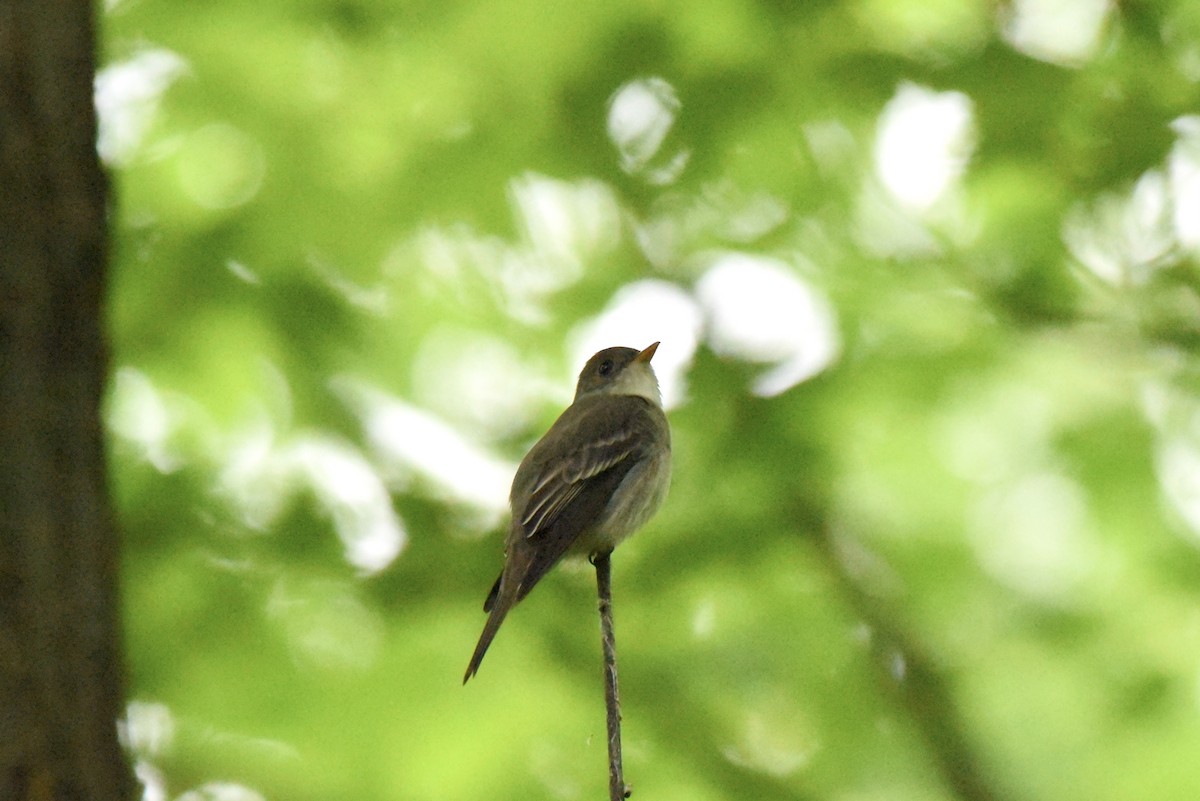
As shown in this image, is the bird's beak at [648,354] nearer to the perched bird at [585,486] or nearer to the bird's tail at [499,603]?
the perched bird at [585,486]

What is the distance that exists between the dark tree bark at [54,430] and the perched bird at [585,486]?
81.2 inches

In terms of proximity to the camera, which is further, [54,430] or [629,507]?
[629,507]

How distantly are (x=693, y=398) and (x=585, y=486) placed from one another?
76 centimetres

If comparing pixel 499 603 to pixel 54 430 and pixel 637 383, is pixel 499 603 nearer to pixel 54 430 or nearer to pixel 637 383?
pixel 54 430

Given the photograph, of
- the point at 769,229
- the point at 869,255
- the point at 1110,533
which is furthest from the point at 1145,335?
the point at 769,229

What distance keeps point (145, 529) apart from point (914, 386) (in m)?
3.50

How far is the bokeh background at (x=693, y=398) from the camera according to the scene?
5.45 meters

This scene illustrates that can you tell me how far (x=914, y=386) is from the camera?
227 inches

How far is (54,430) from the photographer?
2539 mm

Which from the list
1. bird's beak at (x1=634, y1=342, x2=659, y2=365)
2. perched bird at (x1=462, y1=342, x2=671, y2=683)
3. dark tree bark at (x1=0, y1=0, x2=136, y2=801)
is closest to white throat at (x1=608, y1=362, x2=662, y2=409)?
bird's beak at (x1=634, y1=342, x2=659, y2=365)

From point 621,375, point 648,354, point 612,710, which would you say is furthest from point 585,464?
point 612,710

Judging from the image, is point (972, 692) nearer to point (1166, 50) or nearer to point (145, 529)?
point (1166, 50)

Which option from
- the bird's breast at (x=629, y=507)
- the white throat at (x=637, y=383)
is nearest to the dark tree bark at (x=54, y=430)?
the bird's breast at (x=629, y=507)

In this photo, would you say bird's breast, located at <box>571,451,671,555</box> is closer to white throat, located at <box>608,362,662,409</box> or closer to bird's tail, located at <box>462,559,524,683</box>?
bird's tail, located at <box>462,559,524,683</box>
